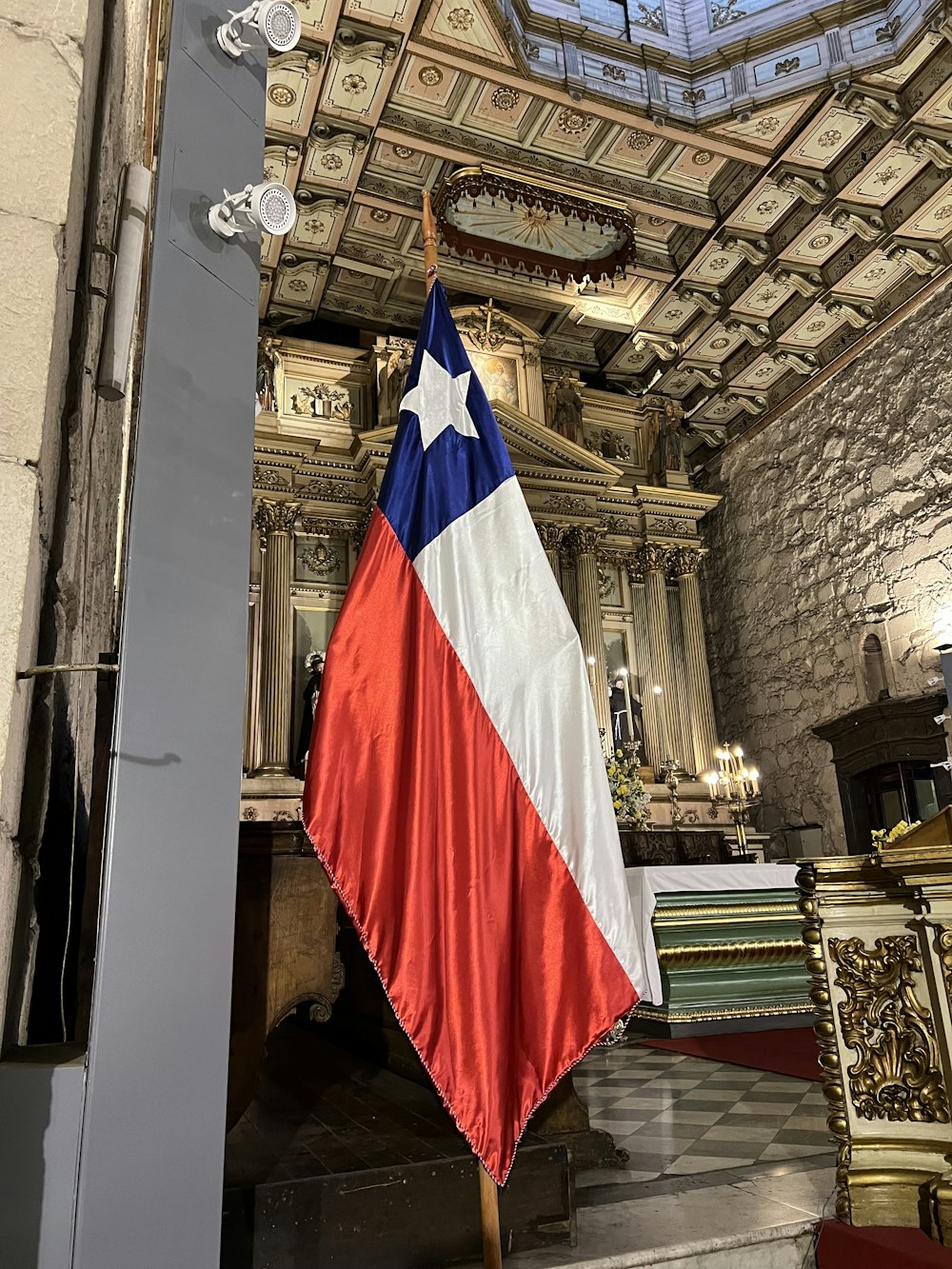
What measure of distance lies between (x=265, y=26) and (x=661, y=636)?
10494mm

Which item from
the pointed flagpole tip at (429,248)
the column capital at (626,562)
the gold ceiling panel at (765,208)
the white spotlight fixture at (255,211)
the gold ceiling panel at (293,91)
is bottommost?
the white spotlight fixture at (255,211)

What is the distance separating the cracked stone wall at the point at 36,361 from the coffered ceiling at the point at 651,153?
24.6 feet

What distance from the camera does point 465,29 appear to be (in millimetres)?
7934

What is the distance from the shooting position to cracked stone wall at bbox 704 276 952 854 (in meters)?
9.44

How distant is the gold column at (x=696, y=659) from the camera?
37.2 ft

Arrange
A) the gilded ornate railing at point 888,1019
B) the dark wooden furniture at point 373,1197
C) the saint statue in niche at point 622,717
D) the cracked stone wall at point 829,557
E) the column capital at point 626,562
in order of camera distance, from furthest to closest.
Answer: the column capital at point 626,562, the saint statue in niche at point 622,717, the cracked stone wall at point 829,557, the gilded ornate railing at point 888,1019, the dark wooden furniture at point 373,1197

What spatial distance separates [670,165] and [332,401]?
475 centimetres

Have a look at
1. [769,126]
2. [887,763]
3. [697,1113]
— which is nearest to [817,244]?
[769,126]

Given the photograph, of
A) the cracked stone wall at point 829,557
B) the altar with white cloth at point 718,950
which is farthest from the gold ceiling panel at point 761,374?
the altar with white cloth at point 718,950

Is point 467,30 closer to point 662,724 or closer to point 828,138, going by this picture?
point 828,138

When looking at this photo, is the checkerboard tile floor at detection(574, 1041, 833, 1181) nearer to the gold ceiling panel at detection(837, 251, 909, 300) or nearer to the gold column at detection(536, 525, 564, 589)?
the gold column at detection(536, 525, 564, 589)

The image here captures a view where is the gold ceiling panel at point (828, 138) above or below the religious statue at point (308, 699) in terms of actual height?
above

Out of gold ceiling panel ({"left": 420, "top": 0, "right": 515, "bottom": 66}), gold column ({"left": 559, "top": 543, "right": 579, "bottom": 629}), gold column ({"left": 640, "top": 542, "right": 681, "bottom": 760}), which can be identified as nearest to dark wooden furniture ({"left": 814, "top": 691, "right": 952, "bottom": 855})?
gold column ({"left": 640, "top": 542, "right": 681, "bottom": 760})

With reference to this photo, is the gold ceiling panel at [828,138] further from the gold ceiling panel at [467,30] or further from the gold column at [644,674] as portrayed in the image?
the gold column at [644,674]
